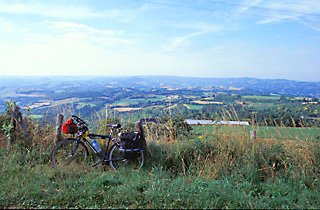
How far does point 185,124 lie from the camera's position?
315 inches

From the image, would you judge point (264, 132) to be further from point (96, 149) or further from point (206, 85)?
point (206, 85)

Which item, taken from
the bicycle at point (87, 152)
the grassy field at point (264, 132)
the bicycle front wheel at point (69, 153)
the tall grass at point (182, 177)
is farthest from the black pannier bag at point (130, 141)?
the grassy field at point (264, 132)

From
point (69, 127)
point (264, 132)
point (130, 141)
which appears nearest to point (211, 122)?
point (264, 132)

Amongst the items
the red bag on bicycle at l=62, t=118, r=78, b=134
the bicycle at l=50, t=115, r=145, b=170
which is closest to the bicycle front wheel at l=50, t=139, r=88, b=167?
the bicycle at l=50, t=115, r=145, b=170

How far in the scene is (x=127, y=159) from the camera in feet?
20.9

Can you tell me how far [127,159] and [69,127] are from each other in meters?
1.60

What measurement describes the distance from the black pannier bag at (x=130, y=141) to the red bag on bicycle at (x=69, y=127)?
45.5 inches

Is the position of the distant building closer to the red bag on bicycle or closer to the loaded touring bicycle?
the loaded touring bicycle

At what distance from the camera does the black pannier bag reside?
20.9 ft

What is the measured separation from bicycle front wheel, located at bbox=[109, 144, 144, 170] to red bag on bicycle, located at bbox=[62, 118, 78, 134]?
3.38 ft

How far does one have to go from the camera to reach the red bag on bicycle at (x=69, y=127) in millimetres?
6375

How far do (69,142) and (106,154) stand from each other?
38.9 inches

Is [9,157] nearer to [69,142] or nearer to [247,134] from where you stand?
[69,142]

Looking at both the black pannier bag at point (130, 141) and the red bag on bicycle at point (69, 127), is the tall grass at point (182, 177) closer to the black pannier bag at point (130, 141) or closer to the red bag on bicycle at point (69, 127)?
the black pannier bag at point (130, 141)
